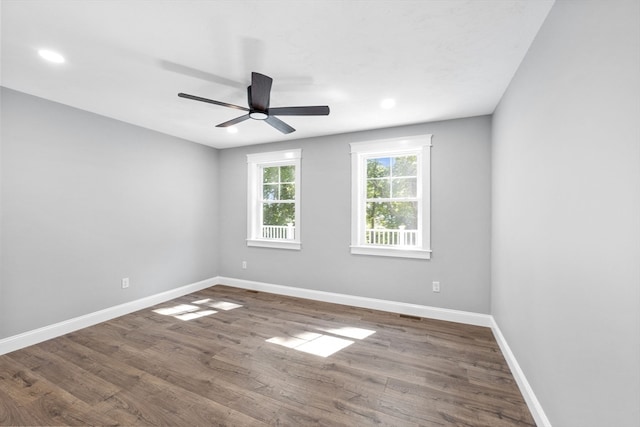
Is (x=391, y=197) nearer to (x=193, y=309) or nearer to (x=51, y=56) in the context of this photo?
(x=193, y=309)

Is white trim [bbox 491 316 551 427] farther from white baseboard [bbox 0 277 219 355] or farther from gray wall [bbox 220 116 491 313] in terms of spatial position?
white baseboard [bbox 0 277 219 355]

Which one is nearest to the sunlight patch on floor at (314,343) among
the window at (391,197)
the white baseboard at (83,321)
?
the window at (391,197)

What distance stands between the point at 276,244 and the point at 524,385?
3.47m

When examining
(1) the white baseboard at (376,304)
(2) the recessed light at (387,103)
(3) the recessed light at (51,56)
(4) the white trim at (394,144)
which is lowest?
(1) the white baseboard at (376,304)

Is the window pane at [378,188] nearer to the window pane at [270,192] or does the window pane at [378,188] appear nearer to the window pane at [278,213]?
the window pane at [278,213]

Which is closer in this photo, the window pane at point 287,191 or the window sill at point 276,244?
the window sill at point 276,244

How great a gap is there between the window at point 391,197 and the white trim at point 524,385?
1.21 metres

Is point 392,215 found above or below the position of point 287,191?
below

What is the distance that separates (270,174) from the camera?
4762 millimetres

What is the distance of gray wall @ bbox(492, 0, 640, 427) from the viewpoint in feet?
3.00

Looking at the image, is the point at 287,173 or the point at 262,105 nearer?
the point at 262,105

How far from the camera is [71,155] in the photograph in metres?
3.04

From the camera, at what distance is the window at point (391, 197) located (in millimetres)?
3508

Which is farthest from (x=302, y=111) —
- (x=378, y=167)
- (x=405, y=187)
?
(x=405, y=187)
